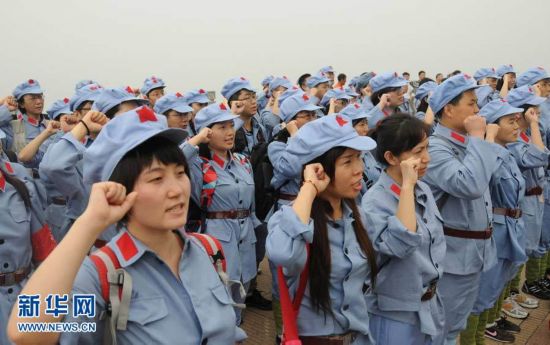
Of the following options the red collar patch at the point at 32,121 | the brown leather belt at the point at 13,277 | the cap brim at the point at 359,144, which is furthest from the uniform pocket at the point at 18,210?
the red collar patch at the point at 32,121

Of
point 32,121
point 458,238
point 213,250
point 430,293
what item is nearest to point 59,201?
point 32,121

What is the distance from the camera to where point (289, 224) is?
179 cm

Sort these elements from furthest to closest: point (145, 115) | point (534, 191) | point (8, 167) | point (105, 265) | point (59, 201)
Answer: point (534, 191), point (59, 201), point (8, 167), point (145, 115), point (105, 265)

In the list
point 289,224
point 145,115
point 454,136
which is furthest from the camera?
point 454,136

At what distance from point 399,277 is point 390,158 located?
2.08 feet

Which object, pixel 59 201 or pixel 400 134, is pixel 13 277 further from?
pixel 400 134

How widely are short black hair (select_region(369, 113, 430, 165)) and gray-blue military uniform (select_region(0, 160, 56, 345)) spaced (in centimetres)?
196

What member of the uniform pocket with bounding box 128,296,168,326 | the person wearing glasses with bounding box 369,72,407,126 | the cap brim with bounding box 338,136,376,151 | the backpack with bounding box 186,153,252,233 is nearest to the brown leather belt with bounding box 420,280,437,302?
the cap brim with bounding box 338,136,376,151

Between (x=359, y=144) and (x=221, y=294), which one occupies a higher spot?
(x=359, y=144)

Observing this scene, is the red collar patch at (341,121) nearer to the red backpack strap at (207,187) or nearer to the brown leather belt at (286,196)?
the red backpack strap at (207,187)

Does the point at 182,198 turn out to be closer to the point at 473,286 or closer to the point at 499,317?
the point at 473,286

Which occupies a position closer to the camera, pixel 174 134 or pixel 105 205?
pixel 105 205

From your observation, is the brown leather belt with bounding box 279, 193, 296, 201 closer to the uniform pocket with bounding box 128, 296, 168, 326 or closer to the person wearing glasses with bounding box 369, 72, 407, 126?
the person wearing glasses with bounding box 369, 72, 407, 126

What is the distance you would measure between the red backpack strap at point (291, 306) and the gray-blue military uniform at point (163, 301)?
0.41m
